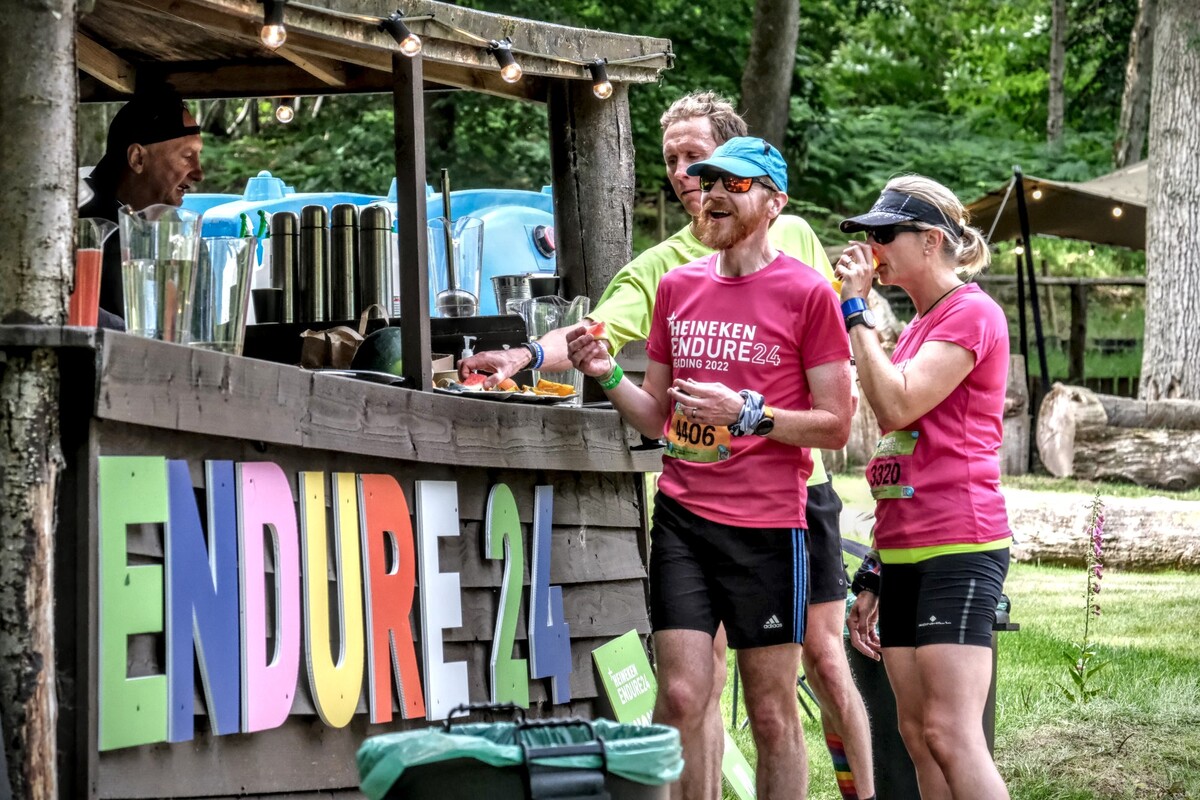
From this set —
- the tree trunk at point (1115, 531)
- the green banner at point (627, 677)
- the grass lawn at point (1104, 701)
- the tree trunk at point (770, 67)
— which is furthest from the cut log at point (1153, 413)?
the green banner at point (627, 677)

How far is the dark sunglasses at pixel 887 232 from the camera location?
3916mm

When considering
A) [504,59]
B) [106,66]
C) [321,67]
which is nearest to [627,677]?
[504,59]

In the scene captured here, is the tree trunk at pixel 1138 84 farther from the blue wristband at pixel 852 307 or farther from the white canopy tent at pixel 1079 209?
the blue wristband at pixel 852 307

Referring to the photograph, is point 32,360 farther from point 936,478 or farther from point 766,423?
point 936,478

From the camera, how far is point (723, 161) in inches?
153

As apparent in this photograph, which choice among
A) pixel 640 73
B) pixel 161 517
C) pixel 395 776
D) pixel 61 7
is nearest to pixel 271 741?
pixel 161 517

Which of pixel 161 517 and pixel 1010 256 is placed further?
pixel 1010 256

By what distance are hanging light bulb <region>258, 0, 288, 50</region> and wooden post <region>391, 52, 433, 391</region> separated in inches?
27.7

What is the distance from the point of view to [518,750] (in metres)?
2.66

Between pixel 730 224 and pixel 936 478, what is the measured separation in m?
0.83

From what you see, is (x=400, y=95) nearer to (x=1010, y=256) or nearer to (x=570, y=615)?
(x=570, y=615)

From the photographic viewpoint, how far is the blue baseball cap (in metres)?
3.87

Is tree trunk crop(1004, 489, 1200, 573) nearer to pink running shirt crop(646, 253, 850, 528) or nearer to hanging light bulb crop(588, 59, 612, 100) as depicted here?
hanging light bulb crop(588, 59, 612, 100)

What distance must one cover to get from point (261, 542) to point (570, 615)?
1649 mm
